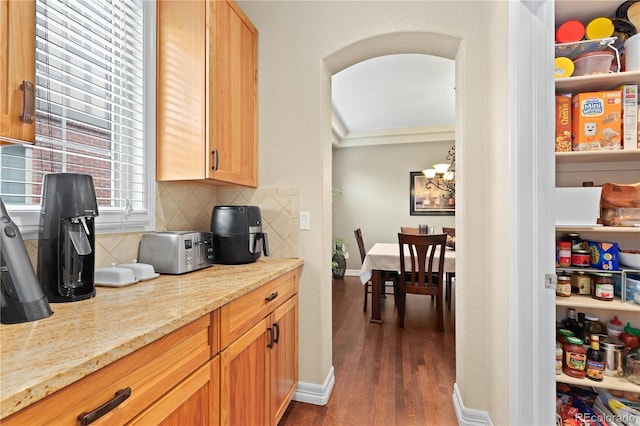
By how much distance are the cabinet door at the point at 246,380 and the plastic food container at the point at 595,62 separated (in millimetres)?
2074

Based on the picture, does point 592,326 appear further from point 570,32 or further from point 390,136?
point 390,136

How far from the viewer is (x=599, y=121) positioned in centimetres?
154

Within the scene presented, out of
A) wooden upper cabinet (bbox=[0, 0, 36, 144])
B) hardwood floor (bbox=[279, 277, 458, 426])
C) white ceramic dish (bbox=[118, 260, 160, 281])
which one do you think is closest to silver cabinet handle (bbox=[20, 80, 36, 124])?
wooden upper cabinet (bbox=[0, 0, 36, 144])

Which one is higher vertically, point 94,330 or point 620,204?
point 620,204

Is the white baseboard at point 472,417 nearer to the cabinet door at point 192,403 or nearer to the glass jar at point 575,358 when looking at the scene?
the glass jar at point 575,358

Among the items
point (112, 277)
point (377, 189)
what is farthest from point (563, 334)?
point (377, 189)

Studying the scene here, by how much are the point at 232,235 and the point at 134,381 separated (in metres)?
1.02

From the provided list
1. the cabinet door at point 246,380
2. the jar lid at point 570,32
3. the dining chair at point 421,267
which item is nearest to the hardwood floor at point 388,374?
the dining chair at point 421,267

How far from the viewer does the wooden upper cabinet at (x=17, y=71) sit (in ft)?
2.67

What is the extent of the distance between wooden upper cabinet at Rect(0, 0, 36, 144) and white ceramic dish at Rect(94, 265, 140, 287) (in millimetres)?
551

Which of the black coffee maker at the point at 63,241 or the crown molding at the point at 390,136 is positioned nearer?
the black coffee maker at the point at 63,241

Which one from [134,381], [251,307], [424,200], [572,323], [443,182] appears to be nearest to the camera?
[134,381]

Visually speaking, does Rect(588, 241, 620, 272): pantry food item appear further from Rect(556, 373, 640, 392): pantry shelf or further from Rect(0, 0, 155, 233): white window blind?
Rect(0, 0, 155, 233): white window blind

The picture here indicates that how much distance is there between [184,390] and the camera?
90 cm
